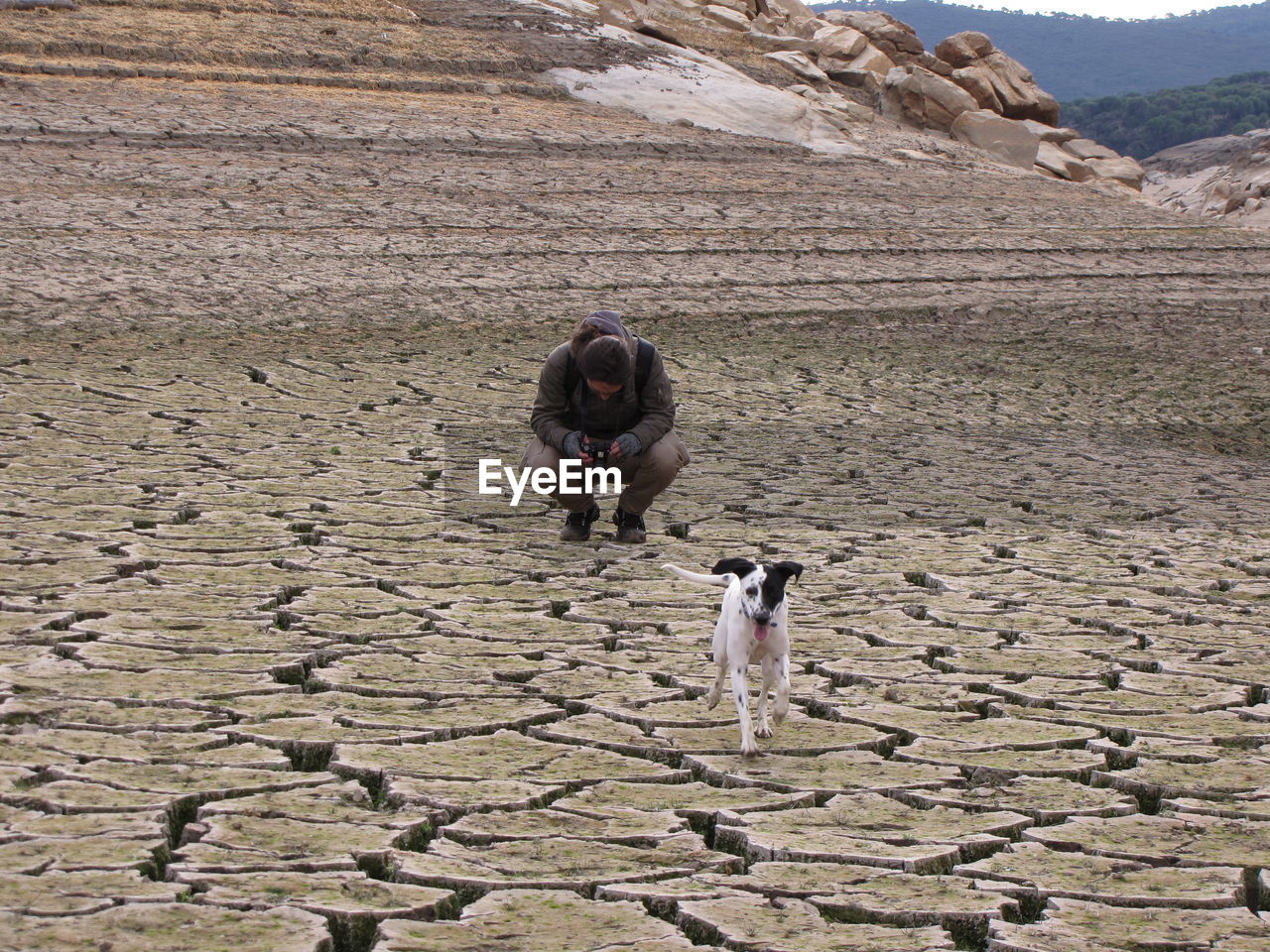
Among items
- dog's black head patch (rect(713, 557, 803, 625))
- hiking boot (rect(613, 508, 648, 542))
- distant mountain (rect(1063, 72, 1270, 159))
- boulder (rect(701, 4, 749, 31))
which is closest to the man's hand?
hiking boot (rect(613, 508, 648, 542))

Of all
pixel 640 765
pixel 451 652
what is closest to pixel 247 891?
pixel 640 765

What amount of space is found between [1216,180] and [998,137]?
12.6 metres

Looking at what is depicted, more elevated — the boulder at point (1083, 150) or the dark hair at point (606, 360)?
the boulder at point (1083, 150)

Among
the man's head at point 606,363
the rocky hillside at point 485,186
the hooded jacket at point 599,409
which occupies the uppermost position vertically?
the rocky hillside at point 485,186

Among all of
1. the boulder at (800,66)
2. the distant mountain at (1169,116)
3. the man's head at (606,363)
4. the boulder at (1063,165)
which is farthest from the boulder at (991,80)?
the distant mountain at (1169,116)

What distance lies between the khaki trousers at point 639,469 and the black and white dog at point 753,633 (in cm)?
213

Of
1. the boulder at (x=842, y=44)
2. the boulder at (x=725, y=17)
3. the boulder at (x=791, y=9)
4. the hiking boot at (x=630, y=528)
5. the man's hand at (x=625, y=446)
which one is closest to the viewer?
the man's hand at (x=625, y=446)

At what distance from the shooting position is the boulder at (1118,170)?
25859mm

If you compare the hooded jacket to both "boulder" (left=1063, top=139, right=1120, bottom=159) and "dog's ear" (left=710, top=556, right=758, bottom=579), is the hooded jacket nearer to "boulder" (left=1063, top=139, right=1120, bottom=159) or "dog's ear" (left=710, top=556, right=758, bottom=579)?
"dog's ear" (left=710, top=556, right=758, bottom=579)

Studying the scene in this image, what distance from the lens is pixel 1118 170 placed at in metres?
26.6

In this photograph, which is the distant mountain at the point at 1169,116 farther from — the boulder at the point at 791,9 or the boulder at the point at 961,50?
the boulder at the point at 961,50

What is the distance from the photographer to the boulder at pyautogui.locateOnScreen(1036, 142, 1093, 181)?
2383cm

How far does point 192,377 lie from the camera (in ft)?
32.4

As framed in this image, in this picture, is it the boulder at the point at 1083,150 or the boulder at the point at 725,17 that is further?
the boulder at the point at 1083,150
